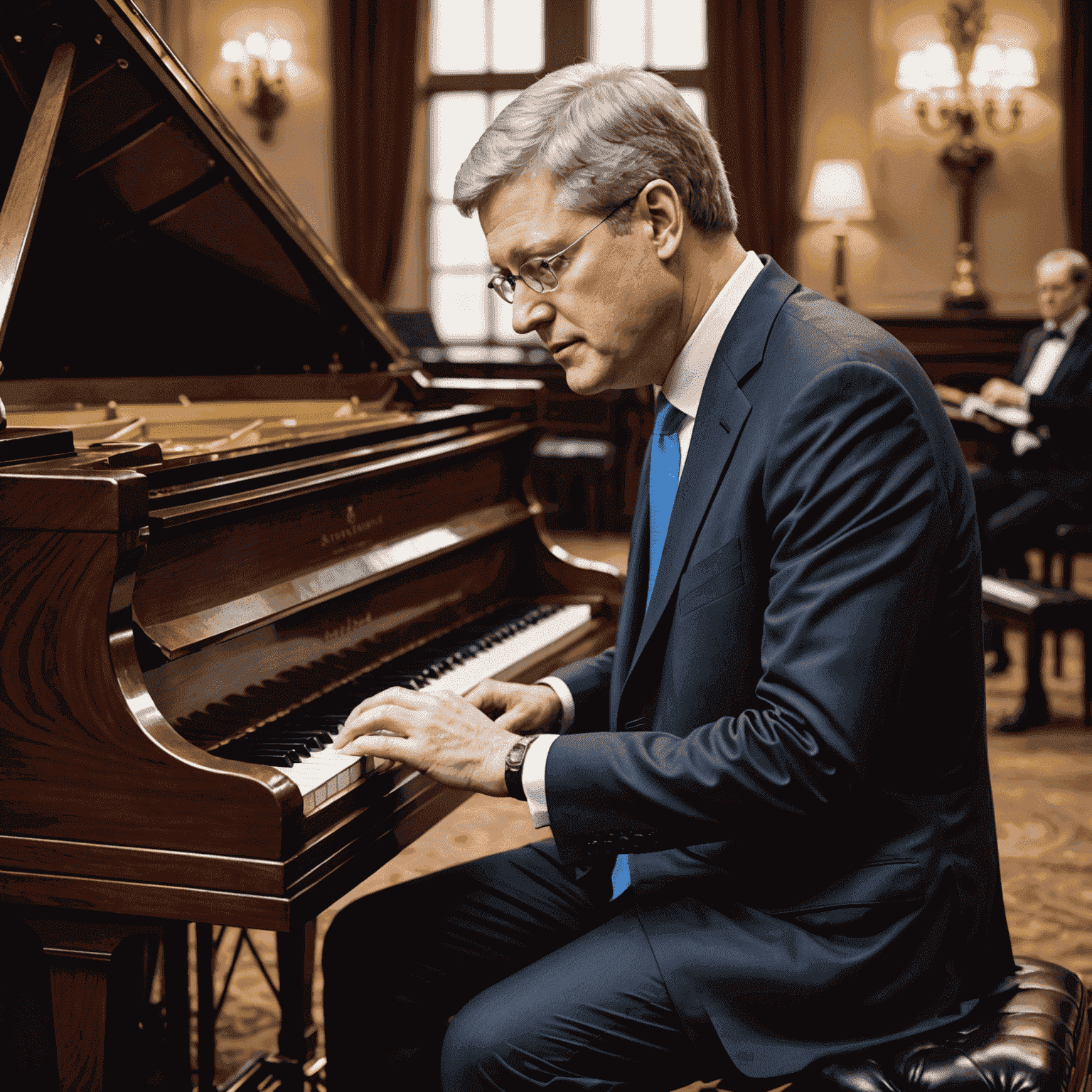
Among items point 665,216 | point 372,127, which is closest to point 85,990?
point 665,216

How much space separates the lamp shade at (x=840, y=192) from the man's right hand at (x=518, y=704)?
6.72 meters

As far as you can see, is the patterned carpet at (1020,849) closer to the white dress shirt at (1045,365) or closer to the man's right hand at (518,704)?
the man's right hand at (518,704)

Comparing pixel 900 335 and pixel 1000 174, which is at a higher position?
pixel 1000 174

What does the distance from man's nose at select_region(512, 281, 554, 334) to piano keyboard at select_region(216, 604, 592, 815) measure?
46 centimetres

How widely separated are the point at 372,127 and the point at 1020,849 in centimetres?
726

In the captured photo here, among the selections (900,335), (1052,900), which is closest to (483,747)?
(1052,900)

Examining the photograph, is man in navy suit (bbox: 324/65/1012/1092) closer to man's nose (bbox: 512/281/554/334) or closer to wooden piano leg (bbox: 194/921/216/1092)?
man's nose (bbox: 512/281/554/334)

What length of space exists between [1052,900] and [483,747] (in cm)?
231

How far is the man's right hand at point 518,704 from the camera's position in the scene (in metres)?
1.65

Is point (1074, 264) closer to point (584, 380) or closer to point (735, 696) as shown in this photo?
point (584, 380)

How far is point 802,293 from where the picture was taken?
1.41 m

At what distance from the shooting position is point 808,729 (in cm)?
119

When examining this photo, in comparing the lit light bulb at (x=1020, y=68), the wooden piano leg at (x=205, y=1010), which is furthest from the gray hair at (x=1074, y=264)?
the wooden piano leg at (x=205, y=1010)

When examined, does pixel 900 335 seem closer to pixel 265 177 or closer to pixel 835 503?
pixel 265 177
